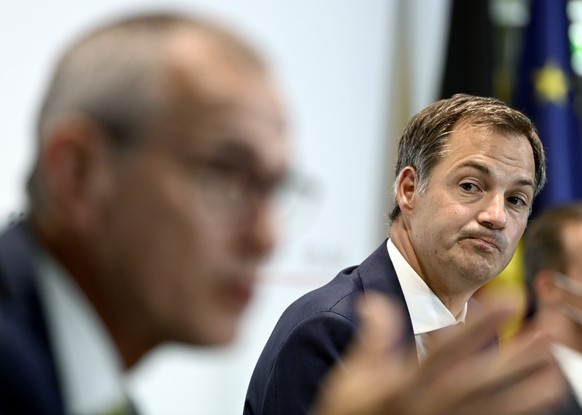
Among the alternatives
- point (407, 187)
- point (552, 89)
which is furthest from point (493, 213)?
point (552, 89)

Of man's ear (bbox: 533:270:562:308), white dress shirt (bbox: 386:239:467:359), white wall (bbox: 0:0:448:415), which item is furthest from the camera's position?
white wall (bbox: 0:0:448:415)

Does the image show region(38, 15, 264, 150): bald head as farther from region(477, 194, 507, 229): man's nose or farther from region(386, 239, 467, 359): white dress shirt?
region(477, 194, 507, 229): man's nose

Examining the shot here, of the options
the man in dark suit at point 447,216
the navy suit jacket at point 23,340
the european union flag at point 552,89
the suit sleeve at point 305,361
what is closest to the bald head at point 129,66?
the navy suit jacket at point 23,340

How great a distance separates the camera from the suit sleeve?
175 cm

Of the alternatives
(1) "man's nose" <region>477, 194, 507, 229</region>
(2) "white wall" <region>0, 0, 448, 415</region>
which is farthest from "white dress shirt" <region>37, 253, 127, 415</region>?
(2) "white wall" <region>0, 0, 448, 415</region>

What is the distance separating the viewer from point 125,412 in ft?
3.41

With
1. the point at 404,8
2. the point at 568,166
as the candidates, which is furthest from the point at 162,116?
the point at 568,166

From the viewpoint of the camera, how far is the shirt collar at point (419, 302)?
2.01m

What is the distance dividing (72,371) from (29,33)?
7.85 feet

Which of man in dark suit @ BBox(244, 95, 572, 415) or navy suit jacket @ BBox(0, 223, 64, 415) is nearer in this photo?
navy suit jacket @ BBox(0, 223, 64, 415)

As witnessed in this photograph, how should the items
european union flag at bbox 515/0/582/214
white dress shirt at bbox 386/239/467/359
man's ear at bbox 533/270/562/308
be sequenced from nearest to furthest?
white dress shirt at bbox 386/239/467/359 → man's ear at bbox 533/270/562/308 → european union flag at bbox 515/0/582/214

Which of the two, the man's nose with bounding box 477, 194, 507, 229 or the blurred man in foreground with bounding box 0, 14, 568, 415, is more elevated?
the blurred man in foreground with bounding box 0, 14, 568, 415

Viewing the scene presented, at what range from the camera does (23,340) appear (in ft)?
3.03

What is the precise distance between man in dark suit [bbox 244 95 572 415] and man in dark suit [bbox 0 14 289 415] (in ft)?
3.11
